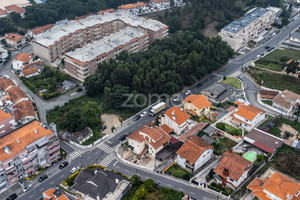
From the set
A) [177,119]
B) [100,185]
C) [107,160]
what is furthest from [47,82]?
[100,185]

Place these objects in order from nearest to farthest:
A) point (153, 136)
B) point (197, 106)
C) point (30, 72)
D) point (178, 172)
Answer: point (178, 172), point (153, 136), point (197, 106), point (30, 72)

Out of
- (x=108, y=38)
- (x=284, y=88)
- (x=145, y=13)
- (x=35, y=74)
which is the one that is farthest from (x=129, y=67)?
(x=145, y=13)

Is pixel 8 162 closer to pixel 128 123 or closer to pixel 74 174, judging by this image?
pixel 74 174

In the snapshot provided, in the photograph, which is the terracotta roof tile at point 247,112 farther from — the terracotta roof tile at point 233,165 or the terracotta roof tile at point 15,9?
the terracotta roof tile at point 15,9

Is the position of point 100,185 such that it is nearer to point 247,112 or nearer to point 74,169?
point 74,169

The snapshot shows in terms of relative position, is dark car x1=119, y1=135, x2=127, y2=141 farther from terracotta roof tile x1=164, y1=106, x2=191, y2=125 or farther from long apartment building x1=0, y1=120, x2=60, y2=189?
long apartment building x1=0, y1=120, x2=60, y2=189
